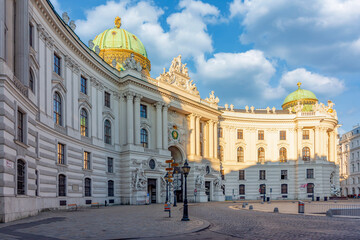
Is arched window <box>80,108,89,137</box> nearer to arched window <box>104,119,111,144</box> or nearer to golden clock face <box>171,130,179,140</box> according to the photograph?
arched window <box>104,119,111,144</box>

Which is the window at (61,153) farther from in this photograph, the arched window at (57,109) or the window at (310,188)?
the window at (310,188)

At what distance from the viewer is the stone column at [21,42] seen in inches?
888

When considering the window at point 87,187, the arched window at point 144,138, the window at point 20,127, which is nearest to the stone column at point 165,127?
the arched window at point 144,138

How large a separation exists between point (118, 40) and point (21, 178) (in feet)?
137

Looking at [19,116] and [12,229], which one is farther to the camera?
[19,116]

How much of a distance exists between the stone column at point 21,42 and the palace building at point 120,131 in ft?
0.20

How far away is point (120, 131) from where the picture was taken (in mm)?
47656

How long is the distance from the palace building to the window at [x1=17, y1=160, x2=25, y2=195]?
6 centimetres

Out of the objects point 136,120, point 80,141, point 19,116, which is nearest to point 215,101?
point 136,120

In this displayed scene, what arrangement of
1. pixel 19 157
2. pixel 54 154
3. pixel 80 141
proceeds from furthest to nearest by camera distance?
pixel 80 141
pixel 54 154
pixel 19 157

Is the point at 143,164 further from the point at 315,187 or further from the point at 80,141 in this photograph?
the point at 315,187

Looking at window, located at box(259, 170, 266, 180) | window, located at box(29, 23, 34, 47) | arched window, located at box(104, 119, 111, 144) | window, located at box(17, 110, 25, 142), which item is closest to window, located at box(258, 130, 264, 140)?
window, located at box(259, 170, 266, 180)

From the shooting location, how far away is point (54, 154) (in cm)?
3183

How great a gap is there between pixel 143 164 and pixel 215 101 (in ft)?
79.4
